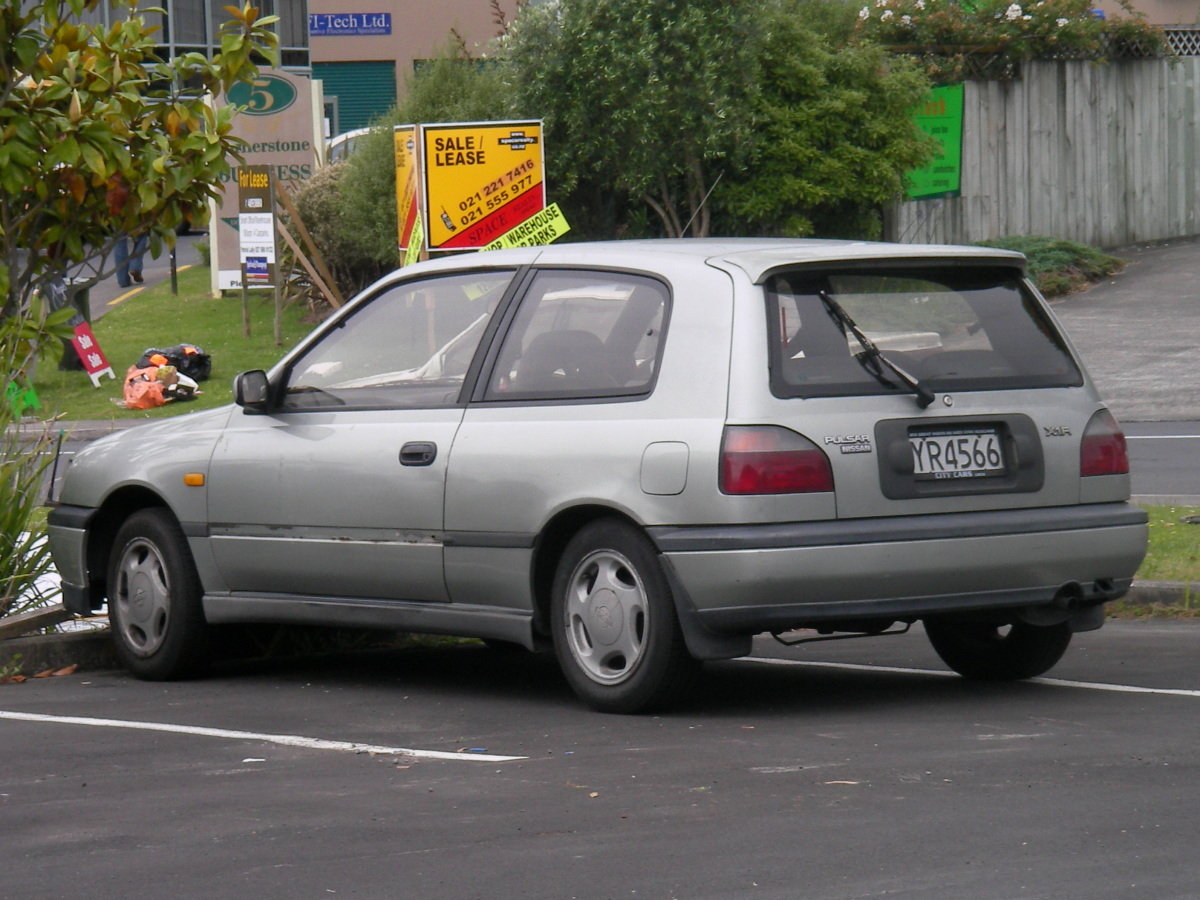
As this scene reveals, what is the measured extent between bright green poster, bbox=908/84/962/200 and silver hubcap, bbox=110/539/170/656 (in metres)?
19.1

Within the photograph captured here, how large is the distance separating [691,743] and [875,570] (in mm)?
810

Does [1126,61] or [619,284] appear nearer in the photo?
[619,284]

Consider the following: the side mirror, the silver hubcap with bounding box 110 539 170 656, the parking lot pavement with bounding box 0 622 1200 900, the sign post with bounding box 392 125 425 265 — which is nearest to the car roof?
the side mirror

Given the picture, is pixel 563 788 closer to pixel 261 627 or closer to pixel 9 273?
pixel 261 627

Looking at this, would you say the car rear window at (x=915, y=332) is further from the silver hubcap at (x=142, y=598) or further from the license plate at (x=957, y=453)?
the silver hubcap at (x=142, y=598)

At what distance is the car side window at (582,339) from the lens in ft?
22.5

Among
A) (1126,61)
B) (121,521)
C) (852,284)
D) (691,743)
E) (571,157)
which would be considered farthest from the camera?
(1126,61)

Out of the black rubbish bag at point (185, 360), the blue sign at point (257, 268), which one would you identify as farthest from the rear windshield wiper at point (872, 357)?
the blue sign at point (257, 268)

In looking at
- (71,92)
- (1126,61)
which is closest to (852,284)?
(71,92)

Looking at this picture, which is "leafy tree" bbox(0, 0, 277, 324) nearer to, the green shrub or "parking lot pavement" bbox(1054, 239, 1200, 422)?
"parking lot pavement" bbox(1054, 239, 1200, 422)

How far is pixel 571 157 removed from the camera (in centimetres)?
2425

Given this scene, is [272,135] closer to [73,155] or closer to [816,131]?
[816,131]

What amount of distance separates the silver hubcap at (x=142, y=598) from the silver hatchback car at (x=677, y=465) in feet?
0.88

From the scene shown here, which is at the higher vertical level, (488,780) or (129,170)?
(129,170)
